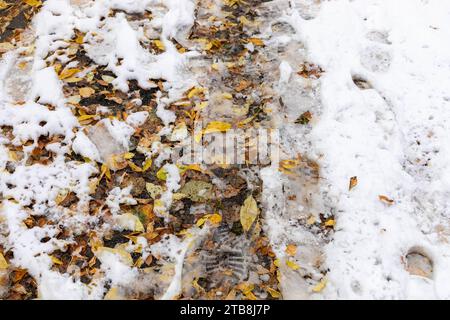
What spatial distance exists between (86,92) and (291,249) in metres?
1.87

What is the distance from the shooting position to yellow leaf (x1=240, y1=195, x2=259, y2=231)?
2.45m

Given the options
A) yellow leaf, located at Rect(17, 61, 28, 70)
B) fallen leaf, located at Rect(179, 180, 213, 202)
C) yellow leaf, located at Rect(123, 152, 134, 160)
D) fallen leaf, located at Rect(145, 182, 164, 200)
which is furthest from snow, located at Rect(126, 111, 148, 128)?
yellow leaf, located at Rect(17, 61, 28, 70)

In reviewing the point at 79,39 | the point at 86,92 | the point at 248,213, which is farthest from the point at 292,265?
the point at 79,39

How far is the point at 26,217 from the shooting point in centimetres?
242

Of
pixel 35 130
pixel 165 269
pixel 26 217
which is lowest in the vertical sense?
pixel 165 269

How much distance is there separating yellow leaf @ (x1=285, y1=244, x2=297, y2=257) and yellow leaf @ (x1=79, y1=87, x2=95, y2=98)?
5.93 feet

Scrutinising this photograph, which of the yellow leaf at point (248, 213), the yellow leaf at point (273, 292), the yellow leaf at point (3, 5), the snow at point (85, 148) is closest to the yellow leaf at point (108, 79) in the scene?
the snow at point (85, 148)

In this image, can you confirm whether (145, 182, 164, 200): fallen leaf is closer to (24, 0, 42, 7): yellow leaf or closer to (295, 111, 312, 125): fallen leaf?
(295, 111, 312, 125): fallen leaf

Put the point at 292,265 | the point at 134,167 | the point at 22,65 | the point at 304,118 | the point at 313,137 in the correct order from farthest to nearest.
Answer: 1. the point at 22,65
2. the point at 304,118
3. the point at 313,137
4. the point at 134,167
5. the point at 292,265

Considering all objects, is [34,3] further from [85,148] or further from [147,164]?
[147,164]

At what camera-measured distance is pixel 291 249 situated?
7.76 feet
